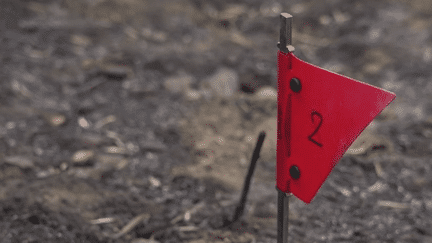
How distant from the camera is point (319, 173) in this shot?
4.10 feet

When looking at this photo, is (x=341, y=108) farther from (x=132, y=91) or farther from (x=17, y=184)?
(x=132, y=91)

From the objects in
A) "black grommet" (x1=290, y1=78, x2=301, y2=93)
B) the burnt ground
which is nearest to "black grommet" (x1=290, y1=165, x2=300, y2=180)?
"black grommet" (x1=290, y1=78, x2=301, y2=93)

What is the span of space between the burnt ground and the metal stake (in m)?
0.43

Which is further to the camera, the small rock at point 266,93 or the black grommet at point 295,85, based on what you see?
the small rock at point 266,93

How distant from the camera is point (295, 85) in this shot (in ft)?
4.06

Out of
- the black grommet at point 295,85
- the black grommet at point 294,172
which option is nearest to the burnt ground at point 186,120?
the black grommet at point 294,172

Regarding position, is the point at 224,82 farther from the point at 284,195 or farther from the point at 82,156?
the point at 284,195

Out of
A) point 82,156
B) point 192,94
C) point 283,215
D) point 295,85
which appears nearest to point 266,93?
point 192,94

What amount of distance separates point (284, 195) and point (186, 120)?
1.28 meters

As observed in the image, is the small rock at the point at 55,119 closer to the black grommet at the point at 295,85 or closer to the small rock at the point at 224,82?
the small rock at the point at 224,82

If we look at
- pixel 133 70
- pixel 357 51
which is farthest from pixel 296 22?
pixel 133 70

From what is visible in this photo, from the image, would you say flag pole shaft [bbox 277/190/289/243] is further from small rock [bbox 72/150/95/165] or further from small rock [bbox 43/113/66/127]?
small rock [bbox 43/113/66/127]

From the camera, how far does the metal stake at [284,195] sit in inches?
46.8

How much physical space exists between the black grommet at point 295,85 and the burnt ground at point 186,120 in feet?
2.83
